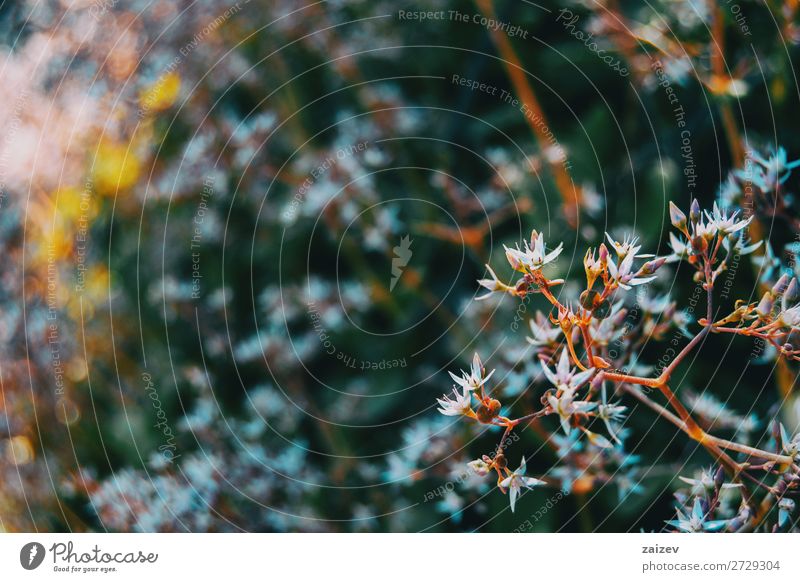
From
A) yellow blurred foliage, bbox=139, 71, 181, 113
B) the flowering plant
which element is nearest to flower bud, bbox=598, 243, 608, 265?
the flowering plant

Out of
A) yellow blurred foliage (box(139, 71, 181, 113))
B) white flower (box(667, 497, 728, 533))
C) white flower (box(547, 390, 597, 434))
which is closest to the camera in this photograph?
white flower (box(547, 390, 597, 434))

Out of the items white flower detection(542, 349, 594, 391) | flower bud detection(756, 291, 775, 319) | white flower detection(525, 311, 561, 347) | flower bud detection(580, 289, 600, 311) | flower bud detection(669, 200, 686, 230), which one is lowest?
white flower detection(542, 349, 594, 391)

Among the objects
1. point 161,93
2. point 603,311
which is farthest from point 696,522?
point 161,93

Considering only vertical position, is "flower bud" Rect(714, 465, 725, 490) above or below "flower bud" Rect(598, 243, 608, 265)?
below

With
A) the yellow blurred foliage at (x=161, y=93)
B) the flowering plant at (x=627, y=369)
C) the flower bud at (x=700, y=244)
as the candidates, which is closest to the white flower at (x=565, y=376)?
the flowering plant at (x=627, y=369)

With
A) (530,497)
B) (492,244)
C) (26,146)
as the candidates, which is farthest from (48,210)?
(530,497)

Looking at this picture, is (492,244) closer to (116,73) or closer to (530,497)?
(530,497)

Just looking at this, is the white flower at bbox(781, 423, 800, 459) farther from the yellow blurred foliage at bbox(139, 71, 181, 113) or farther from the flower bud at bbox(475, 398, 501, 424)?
the yellow blurred foliage at bbox(139, 71, 181, 113)

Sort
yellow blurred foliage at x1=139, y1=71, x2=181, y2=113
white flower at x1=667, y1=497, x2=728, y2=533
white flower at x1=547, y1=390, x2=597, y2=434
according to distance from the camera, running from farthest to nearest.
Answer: yellow blurred foliage at x1=139, y1=71, x2=181, y2=113 < white flower at x1=667, y1=497, x2=728, y2=533 < white flower at x1=547, y1=390, x2=597, y2=434

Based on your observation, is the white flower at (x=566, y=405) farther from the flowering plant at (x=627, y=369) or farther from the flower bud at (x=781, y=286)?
the flower bud at (x=781, y=286)

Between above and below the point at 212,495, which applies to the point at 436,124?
above
